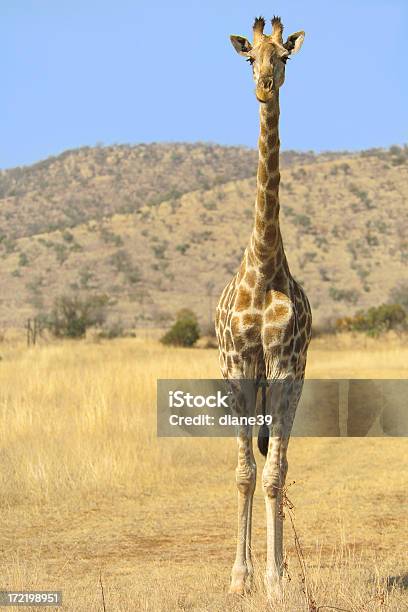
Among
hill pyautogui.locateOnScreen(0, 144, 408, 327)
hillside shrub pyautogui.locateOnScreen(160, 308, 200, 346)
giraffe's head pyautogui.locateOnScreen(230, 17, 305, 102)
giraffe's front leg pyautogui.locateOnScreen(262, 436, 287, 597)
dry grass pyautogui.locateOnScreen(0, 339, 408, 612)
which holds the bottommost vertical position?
dry grass pyautogui.locateOnScreen(0, 339, 408, 612)

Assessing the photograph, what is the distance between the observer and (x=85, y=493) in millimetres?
9914

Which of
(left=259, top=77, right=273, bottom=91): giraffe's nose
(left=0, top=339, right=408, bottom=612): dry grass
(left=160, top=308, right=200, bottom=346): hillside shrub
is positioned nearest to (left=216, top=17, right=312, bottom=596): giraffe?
(left=259, top=77, right=273, bottom=91): giraffe's nose

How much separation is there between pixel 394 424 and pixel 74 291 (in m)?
29.6

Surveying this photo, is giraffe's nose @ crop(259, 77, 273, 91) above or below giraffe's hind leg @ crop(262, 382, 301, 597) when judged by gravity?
above

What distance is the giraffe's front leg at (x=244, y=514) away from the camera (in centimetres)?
644

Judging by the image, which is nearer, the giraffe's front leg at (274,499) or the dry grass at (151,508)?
the giraffe's front leg at (274,499)

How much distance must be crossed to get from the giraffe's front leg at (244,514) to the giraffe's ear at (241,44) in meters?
2.59

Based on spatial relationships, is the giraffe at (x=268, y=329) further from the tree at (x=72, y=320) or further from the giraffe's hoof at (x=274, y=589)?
the tree at (x=72, y=320)

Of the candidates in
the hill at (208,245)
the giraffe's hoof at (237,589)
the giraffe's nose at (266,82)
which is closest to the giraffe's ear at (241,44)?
the giraffe's nose at (266,82)

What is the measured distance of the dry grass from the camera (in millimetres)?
6488

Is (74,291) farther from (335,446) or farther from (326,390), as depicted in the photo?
(335,446)

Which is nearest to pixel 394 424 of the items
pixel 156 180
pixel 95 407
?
pixel 95 407

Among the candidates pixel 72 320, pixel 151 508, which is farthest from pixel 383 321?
pixel 151 508

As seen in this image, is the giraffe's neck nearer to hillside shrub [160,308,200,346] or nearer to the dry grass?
the dry grass
